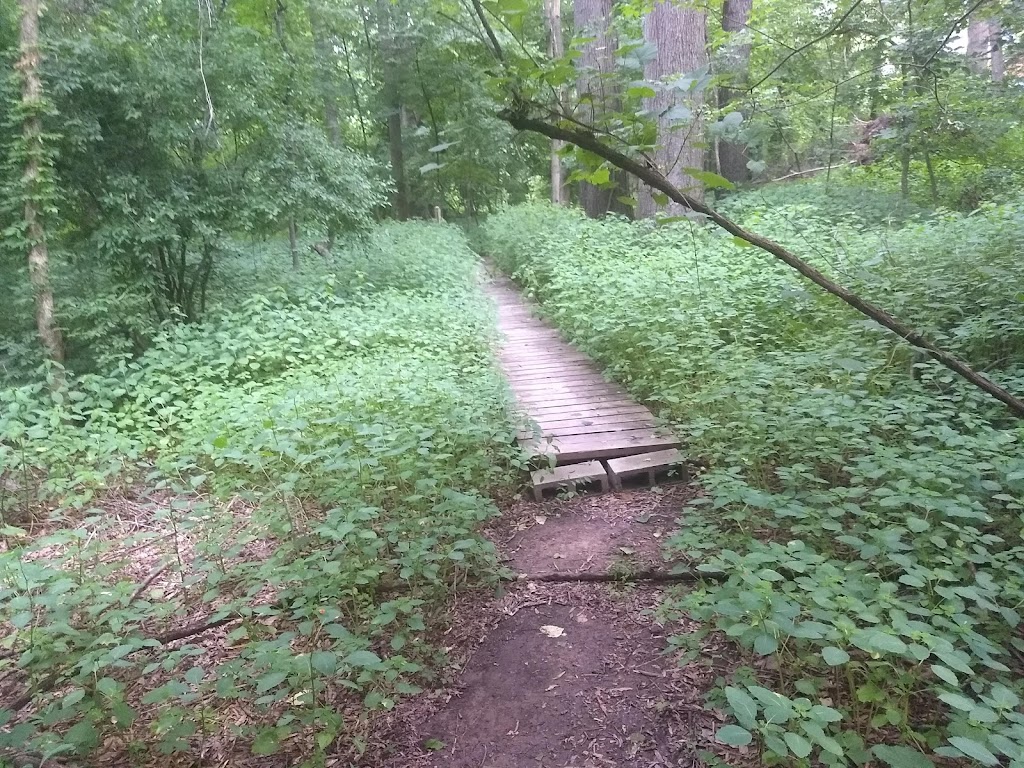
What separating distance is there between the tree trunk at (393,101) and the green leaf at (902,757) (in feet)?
56.3

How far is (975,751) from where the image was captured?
1.74 meters

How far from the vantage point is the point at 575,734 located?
2.59 m

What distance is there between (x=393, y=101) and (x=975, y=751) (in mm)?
22491

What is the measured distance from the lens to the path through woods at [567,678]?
2.51 m

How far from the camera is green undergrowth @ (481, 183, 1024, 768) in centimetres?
218

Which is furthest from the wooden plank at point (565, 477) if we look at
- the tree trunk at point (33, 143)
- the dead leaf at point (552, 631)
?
the tree trunk at point (33, 143)

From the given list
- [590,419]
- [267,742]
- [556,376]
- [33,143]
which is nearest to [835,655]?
[267,742]

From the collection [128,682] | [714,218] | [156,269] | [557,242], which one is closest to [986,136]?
[557,242]

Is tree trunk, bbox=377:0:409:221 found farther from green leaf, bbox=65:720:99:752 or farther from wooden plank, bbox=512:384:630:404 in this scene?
green leaf, bbox=65:720:99:752

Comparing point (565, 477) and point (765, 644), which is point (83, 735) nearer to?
point (765, 644)

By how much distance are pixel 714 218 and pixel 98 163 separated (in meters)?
7.35

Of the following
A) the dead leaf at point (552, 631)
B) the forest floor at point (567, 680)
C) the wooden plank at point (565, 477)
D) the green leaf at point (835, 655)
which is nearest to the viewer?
the green leaf at point (835, 655)

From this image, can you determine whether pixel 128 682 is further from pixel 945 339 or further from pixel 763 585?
pixel 945 339

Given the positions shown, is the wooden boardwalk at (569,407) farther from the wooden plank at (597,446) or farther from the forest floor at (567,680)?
the forest floor at (567,680)
